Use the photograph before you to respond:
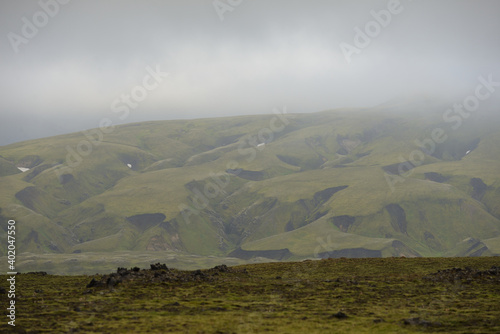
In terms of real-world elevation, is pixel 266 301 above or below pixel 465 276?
above

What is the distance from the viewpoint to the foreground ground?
36.7m

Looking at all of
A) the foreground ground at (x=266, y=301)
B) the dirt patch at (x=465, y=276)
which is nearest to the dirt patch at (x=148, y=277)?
the foreground ground at (x=266, y=301)

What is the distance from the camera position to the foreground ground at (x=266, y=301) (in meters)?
36.7

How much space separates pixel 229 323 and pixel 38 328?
14768 mm

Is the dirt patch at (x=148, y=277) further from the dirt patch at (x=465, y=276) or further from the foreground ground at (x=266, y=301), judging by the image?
the dirt patch at (x=465, y=276)

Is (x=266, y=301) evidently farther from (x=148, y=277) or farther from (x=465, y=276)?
(x=465, y=276)

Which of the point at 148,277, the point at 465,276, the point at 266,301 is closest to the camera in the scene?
the point at 266,301

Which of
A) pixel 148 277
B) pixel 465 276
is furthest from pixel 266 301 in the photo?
pixel 465 276

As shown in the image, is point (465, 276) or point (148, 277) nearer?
point (148, 277)

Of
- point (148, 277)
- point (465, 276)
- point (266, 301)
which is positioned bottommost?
point (465, 276)

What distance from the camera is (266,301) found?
46531mm

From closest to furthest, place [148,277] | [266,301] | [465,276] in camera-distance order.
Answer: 1. [266,301]
2. [148,277]
3. [465,276]

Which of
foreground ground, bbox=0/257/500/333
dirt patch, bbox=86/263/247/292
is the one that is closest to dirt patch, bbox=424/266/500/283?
foreground ground, bbox=0/257/500/333

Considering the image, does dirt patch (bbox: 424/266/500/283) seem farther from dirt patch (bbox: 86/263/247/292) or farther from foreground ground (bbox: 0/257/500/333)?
dirt patch (bbox: 86/263/247/292)
